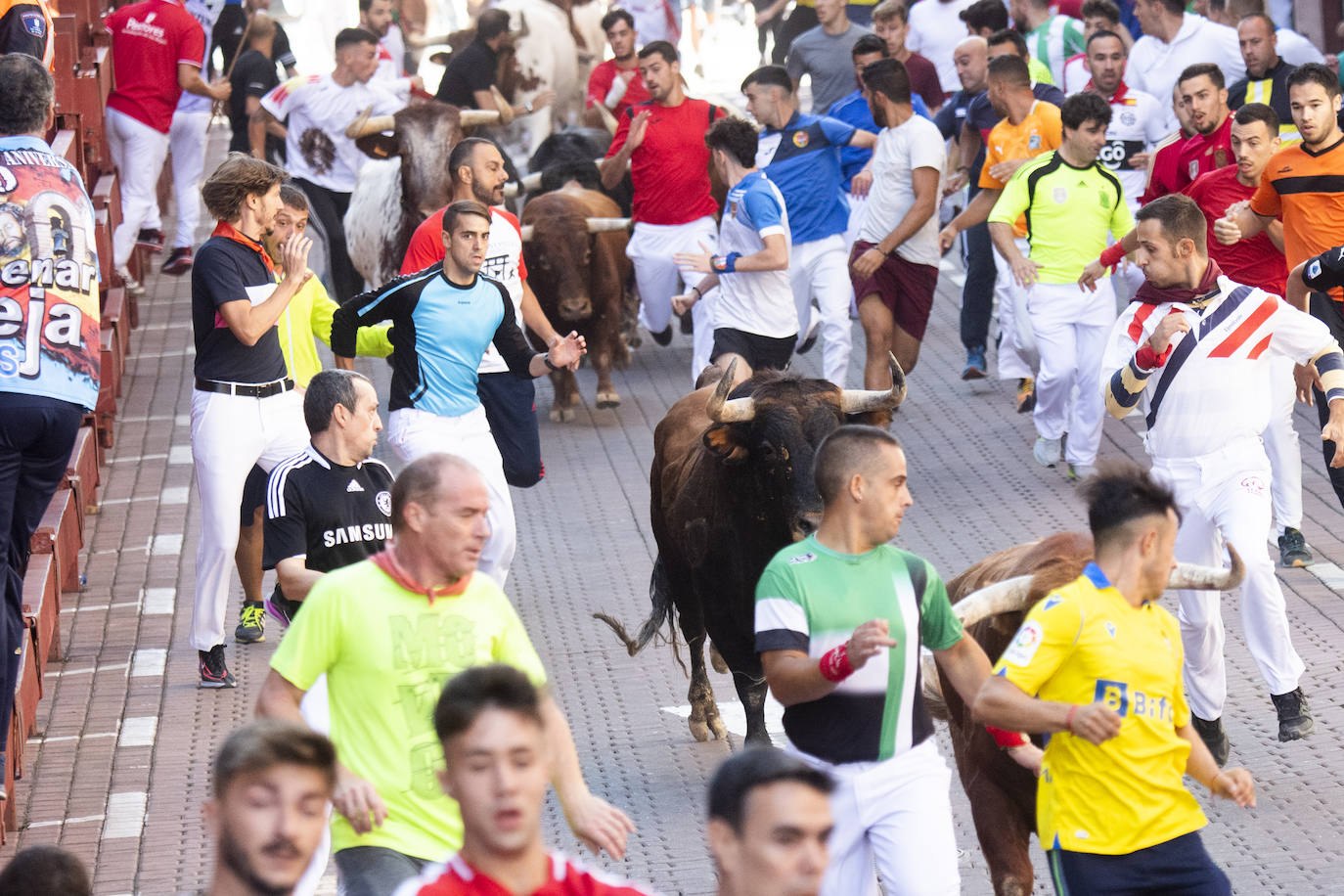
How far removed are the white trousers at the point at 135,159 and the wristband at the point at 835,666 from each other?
38.4 feet

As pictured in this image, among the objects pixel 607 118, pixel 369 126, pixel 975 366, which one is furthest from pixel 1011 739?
pixel 607 118

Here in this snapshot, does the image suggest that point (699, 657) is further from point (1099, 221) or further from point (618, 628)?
point (1099, 221)

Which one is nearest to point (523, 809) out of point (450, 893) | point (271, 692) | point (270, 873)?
point (450, 893)

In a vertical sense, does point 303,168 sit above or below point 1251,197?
below

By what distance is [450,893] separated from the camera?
3359mm

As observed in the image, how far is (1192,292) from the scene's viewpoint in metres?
7.32

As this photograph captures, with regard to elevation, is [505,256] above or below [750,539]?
above

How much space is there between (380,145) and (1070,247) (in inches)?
220

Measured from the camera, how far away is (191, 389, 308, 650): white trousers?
8.42m

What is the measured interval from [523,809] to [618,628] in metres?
5.17

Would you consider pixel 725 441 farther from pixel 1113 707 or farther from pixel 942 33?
pixel 942 33

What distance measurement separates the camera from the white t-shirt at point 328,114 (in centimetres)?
1545

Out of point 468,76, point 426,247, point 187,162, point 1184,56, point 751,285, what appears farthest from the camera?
point 468,76

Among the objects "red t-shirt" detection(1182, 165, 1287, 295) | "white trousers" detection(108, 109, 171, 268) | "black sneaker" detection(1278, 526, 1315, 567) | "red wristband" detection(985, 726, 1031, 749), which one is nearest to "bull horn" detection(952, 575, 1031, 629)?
"red wristband" detection(985, 726, 1031, 749)
